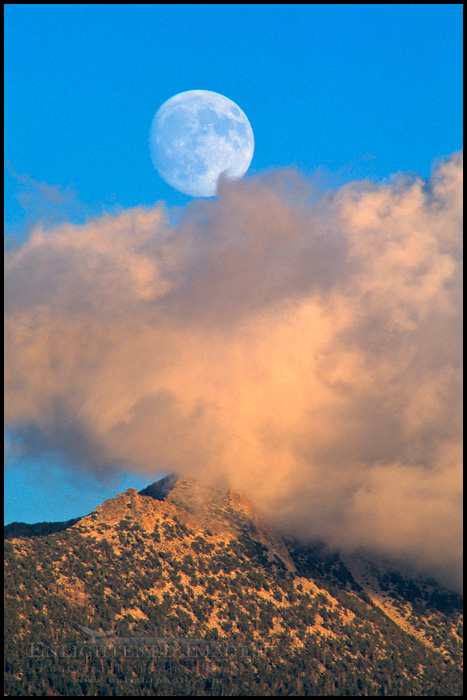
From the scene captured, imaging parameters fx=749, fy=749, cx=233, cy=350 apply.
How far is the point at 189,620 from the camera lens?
6486 inches

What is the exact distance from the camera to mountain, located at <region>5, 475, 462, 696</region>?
146750 millimetres

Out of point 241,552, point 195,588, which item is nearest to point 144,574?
point 195,588

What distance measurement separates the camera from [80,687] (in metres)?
141

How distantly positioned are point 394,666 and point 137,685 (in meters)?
62.0

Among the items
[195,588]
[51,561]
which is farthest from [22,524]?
[195,588]

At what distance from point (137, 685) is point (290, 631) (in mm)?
42409

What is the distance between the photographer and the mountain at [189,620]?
146750 millimetres

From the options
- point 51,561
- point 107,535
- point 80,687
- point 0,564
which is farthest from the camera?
point 107,535

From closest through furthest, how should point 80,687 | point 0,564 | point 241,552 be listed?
point 80,687, point 0,564, point 241,552

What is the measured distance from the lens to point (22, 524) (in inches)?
7293

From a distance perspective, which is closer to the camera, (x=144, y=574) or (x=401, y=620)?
(x=144, y=574)

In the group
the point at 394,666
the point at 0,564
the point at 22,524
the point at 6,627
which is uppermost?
the point at 22,524

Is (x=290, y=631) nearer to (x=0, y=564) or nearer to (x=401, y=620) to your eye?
(x=401, y=620)

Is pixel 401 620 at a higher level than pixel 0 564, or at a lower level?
lower
